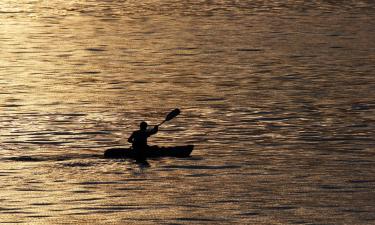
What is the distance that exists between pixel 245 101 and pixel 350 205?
15.8 meters

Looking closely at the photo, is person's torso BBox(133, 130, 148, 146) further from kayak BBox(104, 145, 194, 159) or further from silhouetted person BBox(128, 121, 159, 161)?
kayak BBox(104, 145, 194, 159)

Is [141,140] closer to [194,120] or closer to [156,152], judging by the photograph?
[156,152]

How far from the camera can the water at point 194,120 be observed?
91.6 feet

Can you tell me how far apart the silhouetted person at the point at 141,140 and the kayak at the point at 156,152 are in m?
0.11

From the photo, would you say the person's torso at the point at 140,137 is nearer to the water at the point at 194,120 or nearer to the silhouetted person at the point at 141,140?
the silhouetted person at the point at 141,140

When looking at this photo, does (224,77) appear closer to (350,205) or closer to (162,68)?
(162,68)

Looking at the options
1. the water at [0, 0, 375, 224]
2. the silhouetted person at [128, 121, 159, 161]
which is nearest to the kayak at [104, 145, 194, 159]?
the silhouetted person at [128, 121, 159, 161]

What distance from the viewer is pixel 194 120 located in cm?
3938

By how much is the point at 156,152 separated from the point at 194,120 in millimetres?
6897

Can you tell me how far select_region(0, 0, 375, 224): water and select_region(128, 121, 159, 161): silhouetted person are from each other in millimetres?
381

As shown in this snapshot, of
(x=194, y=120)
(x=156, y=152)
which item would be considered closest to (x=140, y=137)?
(x=156, y=152)

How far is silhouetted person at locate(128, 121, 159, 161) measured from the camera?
32.3 metres

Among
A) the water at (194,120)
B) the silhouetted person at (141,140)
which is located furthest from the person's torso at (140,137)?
the water at (194,120)

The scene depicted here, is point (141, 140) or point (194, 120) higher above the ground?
point (141, 140)
